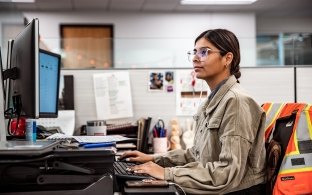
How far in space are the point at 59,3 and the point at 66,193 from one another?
223 inches

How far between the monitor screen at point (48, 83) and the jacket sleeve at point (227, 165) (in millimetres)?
870

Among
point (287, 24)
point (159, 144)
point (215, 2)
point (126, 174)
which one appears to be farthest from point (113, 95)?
point (287, 24)

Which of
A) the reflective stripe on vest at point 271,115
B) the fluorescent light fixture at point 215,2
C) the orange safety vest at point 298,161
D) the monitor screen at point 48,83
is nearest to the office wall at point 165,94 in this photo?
the monitor screen at point 48,83

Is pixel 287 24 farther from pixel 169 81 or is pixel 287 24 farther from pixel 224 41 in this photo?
pixel 224 41

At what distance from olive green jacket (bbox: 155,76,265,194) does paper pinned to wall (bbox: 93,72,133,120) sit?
3.25 ft

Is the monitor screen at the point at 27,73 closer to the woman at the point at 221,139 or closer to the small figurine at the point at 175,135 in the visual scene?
the woman at the point at 221,139

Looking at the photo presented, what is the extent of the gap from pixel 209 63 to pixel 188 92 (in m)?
0.95

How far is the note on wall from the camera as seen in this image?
254 cm

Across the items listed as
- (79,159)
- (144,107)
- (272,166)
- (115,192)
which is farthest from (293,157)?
(144,107)

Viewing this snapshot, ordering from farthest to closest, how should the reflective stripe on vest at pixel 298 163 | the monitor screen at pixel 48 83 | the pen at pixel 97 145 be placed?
1. the monitor screen at pixel 48 83
2. the reflective stripe on vest at pixel 298 163
3. the pen at pixel 97 145

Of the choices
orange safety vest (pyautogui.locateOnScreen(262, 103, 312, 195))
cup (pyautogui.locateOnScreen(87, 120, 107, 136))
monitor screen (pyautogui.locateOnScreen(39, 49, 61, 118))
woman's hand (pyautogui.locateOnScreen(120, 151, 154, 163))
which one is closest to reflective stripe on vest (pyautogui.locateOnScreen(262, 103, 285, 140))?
orange safety vest (pyautogui.locateOnScreen(262, 103, 312, 195))

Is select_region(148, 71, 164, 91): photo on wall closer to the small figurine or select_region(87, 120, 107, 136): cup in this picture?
the small figurine

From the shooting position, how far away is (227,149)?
134cm

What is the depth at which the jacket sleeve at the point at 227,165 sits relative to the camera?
1.32 metres
